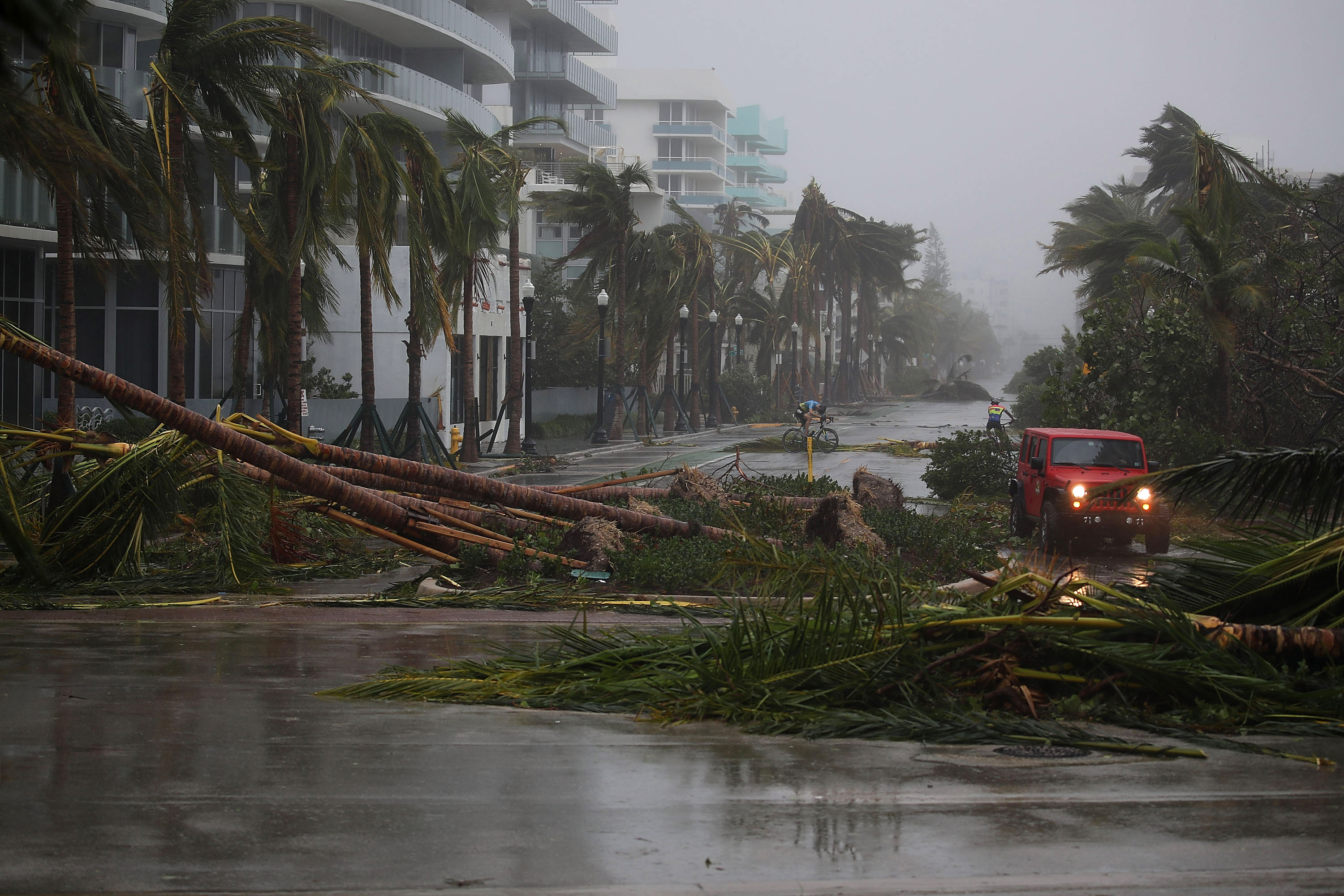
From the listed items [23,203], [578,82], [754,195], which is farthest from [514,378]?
[754,195]

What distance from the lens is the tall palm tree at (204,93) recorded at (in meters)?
18.0

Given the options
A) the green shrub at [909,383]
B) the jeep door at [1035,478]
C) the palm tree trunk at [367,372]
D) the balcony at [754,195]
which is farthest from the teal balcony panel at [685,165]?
the jeep door at [1035,478]

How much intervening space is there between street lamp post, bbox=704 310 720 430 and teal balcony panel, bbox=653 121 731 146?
6363cm

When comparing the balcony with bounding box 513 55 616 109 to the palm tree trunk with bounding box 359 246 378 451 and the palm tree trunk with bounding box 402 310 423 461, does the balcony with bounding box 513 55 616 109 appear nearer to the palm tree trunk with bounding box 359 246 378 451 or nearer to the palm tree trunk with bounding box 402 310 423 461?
the palm tree trunk with bounding box 402 310 423 461

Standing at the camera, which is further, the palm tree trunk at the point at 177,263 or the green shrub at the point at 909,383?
the green shrub at the point at 909,383

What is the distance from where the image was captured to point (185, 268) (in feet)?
53.4

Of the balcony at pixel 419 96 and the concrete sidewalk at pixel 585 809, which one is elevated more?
the balcony at pixel 419 96

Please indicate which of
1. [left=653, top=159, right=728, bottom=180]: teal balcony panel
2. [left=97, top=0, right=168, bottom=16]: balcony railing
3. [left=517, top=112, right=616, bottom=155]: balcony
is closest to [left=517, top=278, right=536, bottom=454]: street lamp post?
[left=97, top=0, right=168, bottom=16]: balcony railing

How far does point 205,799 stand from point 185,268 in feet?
39.9

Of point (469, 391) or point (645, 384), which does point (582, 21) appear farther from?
point (469, 391)

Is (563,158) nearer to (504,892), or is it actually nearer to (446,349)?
(446,349)

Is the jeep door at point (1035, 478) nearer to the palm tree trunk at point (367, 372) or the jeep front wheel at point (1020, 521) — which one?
the jeep front wheel at point (1020, 521)

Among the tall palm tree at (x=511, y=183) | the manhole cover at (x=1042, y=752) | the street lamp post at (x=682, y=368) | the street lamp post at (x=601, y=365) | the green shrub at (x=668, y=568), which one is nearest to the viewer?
the manhole cover at (x=1042, y=752)

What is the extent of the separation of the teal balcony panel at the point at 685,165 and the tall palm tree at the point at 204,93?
96.4 meters
